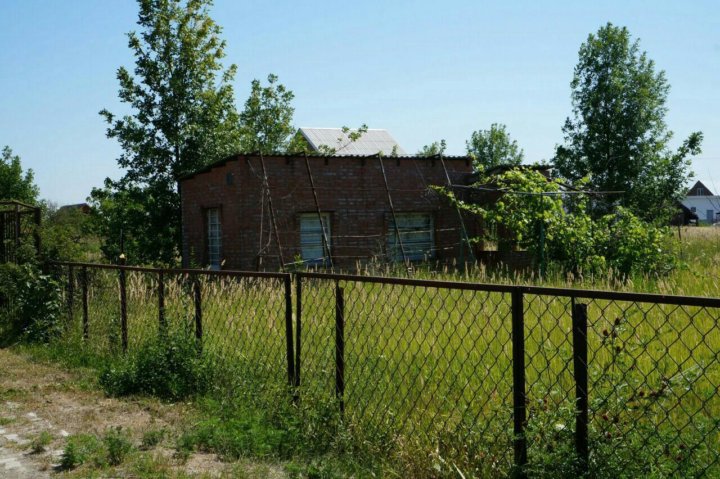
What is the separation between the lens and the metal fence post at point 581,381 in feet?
11.4

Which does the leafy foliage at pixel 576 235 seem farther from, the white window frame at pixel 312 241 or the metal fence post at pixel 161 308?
the metal fence post at pixel 161 308

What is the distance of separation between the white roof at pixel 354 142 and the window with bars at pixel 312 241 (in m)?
9.30

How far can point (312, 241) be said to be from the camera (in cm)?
1814

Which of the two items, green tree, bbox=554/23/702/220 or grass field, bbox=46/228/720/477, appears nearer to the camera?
grass field, bbox=46/228/720/477

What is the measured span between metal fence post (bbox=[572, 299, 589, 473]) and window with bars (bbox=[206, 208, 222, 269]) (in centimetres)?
1634

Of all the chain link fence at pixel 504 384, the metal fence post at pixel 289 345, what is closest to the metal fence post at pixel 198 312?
the chain link fence at pixel 504 384

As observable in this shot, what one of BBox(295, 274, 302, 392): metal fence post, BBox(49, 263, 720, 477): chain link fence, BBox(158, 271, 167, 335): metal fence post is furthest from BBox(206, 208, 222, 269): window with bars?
BBox(295, 274, 302, 392): metal fence post

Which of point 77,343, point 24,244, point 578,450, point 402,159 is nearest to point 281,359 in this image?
point 578,450

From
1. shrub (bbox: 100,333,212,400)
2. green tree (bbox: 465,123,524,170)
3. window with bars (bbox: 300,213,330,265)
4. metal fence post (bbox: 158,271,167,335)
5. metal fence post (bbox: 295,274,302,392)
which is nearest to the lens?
metal fence post (bbox: 295,274,302,392)

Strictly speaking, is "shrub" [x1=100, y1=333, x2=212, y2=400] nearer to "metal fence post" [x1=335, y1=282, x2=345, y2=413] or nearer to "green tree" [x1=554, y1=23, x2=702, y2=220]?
"metal fence post" [x1=335, y1=282, x2=345, y2=413]

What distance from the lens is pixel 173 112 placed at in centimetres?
2198

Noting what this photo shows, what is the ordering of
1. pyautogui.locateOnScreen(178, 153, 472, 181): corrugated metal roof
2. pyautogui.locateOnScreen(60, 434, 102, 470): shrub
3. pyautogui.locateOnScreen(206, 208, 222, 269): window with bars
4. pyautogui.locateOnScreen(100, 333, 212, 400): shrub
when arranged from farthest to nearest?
pyautogui.locateOnScreen(206, 208, 222, 269): window with bars
pyautogui.locateOnScreen(178, 153, 472, 181): corrugated metal roof
pyautogui.locateOnScreen(100, 333, 212, 400): shrub
pyautogui.locateOnScreen(60, 434, 102, 470): shrub

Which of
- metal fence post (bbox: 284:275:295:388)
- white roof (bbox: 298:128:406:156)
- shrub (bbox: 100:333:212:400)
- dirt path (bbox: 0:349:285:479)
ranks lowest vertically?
dirt path (bbox: 0:349:285:479)

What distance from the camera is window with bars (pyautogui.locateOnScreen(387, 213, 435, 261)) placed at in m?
19.1
